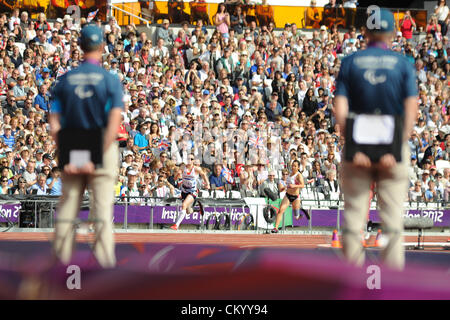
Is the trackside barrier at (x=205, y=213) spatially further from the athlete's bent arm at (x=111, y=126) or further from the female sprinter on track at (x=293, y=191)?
the athlete's bent arm at (x=111, y=126)

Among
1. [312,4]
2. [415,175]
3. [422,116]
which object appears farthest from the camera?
[312,4]

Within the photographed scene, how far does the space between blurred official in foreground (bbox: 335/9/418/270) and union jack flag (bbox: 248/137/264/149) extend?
15.7 m

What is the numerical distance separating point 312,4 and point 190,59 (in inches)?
247

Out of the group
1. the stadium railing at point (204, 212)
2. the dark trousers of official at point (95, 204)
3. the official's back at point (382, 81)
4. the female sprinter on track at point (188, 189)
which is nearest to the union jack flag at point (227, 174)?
the stadium railing at point (204, 212)

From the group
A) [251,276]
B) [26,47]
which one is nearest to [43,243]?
[251,276]

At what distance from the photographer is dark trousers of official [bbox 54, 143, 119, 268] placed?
6820 mm

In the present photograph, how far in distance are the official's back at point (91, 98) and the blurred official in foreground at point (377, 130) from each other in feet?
5.63

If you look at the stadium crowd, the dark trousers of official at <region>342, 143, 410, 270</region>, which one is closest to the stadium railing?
the stadium crowd

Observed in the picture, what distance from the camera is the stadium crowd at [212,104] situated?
2111 cm

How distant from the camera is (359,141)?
650 cm

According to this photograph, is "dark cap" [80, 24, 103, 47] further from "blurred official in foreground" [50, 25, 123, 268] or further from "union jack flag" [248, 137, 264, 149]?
"union jack flag" [248, 137, 264, 149]

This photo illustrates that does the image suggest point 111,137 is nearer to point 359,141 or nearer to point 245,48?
point 359,141

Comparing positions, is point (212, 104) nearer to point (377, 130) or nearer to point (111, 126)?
point (111, 126)

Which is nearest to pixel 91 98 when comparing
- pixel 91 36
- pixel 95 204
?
pixel 91 36
